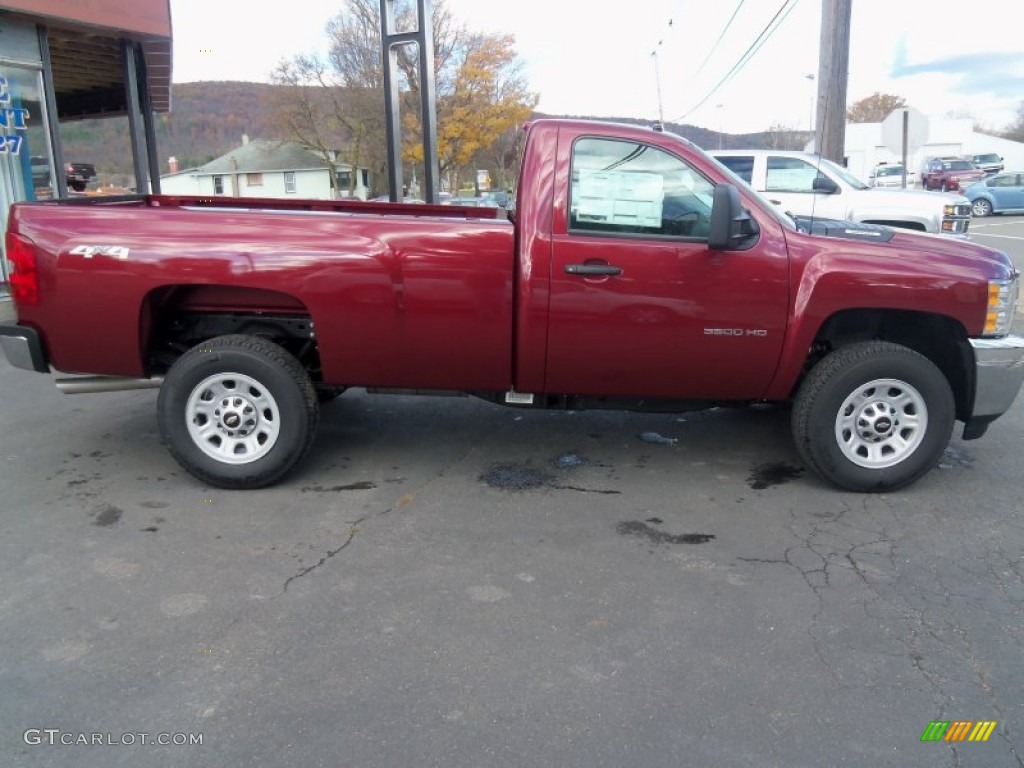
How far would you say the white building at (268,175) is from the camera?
68938mm

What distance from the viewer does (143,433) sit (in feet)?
19.4

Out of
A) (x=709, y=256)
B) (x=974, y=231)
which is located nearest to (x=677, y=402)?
(x=709, y=256)

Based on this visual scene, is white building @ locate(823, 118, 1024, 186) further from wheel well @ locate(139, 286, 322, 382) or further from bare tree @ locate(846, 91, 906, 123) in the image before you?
wheel well @ locate(139, 286, 322, 382)

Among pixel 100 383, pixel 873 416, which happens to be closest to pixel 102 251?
pixel 100 383

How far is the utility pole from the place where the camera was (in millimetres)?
11875

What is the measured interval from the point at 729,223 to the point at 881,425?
59.2 inches

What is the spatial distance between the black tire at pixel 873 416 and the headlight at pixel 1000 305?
1.28 ft

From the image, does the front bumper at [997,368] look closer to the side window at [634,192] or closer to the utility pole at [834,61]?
the side window at [634,192]

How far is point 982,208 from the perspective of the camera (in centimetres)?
3262

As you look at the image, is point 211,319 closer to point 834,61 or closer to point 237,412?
point 237,412

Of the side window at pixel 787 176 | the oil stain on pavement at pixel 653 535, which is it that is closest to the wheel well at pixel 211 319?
the oil stain on pavement at pixel 653 535

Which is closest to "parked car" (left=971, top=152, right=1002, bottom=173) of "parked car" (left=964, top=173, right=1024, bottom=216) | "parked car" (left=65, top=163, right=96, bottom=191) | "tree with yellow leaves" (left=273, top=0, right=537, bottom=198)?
"parked car" (left=964, top=173, right=1024, bottom=216)

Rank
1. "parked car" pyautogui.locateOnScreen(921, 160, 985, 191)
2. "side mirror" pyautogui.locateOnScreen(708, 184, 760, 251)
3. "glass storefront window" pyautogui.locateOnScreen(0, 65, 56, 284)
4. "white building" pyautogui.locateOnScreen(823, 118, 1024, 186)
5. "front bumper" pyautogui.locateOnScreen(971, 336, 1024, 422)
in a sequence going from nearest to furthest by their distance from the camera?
"side mirror" pyautogui.locateOnScreen(708, 184, 760, 251) < "front bumper" pyautogui.locateOnScreen(971, 336, 1024, 422) < "glass storefront window" pyautogui.locateOnScreen(0, 65, 56, 284) < "parked car" pyautogui.locateOnScreen(921, 160, 985, 191) < "white building" pyautogui.locateOnScreen(823, 118, 1024, 186)

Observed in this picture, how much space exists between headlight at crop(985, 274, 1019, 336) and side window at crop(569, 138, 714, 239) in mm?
1652
